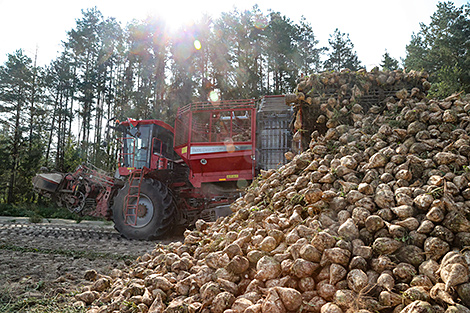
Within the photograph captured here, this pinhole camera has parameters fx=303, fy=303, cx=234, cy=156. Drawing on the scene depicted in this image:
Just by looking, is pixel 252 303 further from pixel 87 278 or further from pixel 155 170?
pixel 155 170

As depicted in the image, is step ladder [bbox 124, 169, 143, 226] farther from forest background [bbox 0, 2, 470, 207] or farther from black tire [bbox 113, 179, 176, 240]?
forest background [bbox 0, 2, 470, 207]

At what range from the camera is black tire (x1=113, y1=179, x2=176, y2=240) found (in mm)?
7156

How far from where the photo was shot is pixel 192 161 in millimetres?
7754

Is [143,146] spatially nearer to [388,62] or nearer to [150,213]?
[150,213]

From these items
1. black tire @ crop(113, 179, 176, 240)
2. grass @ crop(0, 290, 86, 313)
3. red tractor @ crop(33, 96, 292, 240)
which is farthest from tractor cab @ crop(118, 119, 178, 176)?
grass @ crop(0, 290, 86, 313)

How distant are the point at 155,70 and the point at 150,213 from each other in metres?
16.2

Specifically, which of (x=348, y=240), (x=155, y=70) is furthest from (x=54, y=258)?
(x=155, y=70)

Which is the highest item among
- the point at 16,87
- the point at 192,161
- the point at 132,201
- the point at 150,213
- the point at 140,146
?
the point at 16,87

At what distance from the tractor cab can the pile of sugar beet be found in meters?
4.67

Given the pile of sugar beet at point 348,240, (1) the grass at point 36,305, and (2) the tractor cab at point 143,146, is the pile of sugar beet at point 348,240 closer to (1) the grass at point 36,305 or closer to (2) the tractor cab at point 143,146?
(1) the grass at point 36,305

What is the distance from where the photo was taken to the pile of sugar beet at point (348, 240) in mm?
2029

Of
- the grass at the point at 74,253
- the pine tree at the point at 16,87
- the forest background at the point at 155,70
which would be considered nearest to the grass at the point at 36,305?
the grass at the point at 74,253

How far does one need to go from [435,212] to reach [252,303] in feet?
5.02

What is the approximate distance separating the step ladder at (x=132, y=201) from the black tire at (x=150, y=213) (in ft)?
0.11
